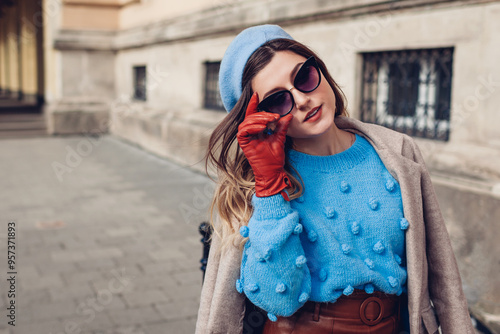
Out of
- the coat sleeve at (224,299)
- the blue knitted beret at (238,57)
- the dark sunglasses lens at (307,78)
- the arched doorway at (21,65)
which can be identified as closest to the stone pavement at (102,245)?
the coat sleeve at (224,299)

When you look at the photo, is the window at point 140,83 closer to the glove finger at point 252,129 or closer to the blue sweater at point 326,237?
the blue sweater at point 326,237

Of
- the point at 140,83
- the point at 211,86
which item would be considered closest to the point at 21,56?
the point at 140,83

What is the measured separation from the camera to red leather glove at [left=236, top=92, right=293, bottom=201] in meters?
1.62

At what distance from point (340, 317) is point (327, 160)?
46cm

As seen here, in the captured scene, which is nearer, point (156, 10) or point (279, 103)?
point (279, 103)

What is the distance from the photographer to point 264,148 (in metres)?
1.63

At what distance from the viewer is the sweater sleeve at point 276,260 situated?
1.64 m

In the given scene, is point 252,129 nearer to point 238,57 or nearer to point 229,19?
point 238,57

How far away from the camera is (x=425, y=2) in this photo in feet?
16.4

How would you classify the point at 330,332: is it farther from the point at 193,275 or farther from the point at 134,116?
the point at 134,116

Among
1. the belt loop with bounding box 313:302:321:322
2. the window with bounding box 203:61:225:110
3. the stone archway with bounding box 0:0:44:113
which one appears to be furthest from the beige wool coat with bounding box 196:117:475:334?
the stone archway with bounding box 0:0:44:113

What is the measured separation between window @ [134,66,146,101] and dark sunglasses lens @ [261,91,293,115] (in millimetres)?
11198

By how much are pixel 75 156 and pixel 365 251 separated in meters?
10.0

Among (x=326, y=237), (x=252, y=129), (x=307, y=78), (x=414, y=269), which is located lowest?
(x=414, y=269)
